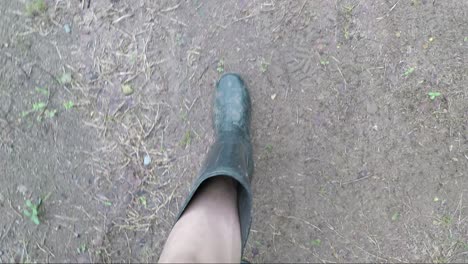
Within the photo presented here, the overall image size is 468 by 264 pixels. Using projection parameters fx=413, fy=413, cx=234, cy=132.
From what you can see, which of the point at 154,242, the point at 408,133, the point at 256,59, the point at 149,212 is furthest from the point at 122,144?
the point at 408,133

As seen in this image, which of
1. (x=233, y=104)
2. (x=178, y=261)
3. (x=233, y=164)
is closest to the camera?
(x=178, y=261)

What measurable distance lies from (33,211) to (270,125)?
1.34m

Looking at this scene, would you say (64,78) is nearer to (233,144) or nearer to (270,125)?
(233,144)

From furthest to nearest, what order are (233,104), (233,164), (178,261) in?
(233,104), (233,164), (178,261)

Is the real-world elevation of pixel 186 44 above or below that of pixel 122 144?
above

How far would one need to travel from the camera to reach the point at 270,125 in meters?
2.22

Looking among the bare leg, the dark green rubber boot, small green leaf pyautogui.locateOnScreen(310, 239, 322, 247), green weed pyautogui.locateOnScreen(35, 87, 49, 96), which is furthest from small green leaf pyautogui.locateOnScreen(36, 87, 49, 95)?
small green leaf pyautogui.locateOnScreen(310, 239, 322, 247)

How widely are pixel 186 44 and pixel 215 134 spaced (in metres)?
0.51

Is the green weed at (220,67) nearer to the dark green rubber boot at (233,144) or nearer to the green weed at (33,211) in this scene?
the dark green rubber boot at (233,144)

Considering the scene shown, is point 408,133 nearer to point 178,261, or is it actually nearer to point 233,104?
point 233,104

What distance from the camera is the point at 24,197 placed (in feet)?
7.22

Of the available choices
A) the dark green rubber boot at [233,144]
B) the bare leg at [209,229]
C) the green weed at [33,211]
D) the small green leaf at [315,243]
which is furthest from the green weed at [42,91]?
the small green leaf at [315,243]

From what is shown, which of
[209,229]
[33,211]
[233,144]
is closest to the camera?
[209,229]

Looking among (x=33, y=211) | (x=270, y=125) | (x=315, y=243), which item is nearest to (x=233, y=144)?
(x=270, y=125)
